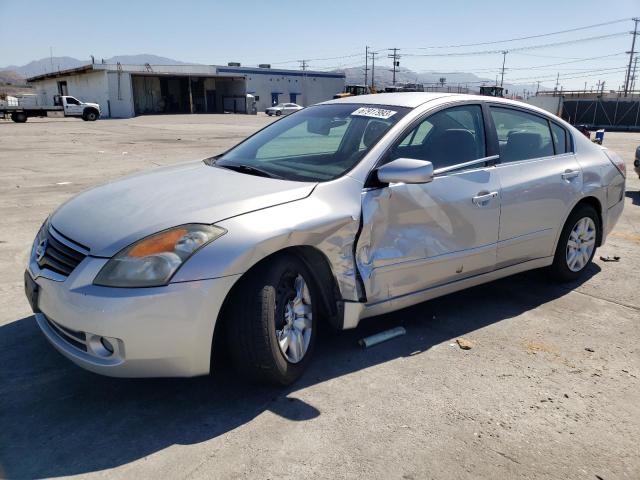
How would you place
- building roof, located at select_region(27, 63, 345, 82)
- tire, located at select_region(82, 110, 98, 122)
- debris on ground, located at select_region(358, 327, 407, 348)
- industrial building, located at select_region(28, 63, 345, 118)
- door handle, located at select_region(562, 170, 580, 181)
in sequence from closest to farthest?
debris on ground, located at select_region(358, 327, 407, 348), door handle, located at select_region(562, 170, 580, 181), tire, located at select_region(82, 110, 98, 122), industrial building, located at select_region(28, 63, 345, 118), building roof, located at select_region(27, 63, 345, 82)

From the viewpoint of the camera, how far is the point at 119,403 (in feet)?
9.43

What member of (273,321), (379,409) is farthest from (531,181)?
(273,321)

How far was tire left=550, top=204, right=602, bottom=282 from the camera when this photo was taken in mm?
4609

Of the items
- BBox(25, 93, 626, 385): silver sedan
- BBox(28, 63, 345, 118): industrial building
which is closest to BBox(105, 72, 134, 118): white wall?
BBox(28, 63, 345, 118): industrial building

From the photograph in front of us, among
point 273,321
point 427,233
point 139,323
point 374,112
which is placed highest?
point 374,112

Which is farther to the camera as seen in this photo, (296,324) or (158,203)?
(296,324)

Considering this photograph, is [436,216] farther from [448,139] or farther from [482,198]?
[448,139]

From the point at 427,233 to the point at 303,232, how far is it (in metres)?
1.00

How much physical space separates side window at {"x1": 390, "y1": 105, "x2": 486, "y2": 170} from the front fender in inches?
24.4

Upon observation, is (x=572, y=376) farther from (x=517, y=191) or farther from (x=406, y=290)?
(x=517, y=191)

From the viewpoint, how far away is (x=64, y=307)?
2.61m

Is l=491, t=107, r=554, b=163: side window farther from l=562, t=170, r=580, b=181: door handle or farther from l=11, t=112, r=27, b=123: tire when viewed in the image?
l=11, t=112, r=27, b=123: tire

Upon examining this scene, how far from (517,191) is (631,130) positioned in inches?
1673

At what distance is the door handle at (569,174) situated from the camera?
4.42m
